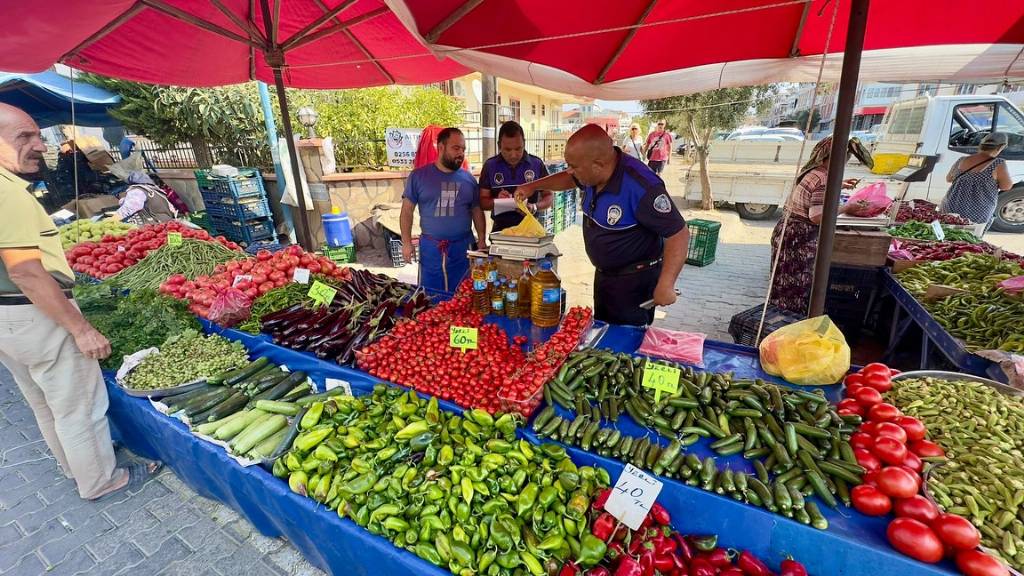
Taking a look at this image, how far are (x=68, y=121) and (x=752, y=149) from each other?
24.9 metres

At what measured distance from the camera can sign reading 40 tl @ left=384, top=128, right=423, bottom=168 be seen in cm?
988

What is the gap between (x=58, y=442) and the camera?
3143 mm

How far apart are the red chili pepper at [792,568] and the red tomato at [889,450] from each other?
54 cm

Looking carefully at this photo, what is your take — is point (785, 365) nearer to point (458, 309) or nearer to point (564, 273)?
point (458, 309)

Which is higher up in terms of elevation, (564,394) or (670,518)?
(564,394)

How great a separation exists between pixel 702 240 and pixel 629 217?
606 centimetres

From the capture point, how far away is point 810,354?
216 centimetres

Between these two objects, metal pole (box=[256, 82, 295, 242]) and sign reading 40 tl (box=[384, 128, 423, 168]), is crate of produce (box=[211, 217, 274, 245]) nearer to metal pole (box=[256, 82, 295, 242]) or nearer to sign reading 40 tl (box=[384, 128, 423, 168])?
metal pole (box=[256, 82, 295, 242])

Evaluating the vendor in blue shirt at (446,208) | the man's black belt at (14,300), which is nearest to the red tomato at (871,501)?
the vendor in blue shirt at (446,208)

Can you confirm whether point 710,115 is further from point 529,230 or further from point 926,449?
point 926,449

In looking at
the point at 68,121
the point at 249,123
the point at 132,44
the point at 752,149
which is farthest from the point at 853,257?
the point at 68,121

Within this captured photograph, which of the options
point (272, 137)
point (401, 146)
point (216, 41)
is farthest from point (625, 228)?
point (272, 137)

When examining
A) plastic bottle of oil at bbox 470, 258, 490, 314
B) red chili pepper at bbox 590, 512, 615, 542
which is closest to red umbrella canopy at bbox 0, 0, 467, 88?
plastic bottle of oil at bbox 470, 258, 490, 314

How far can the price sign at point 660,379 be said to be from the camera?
2018mm
